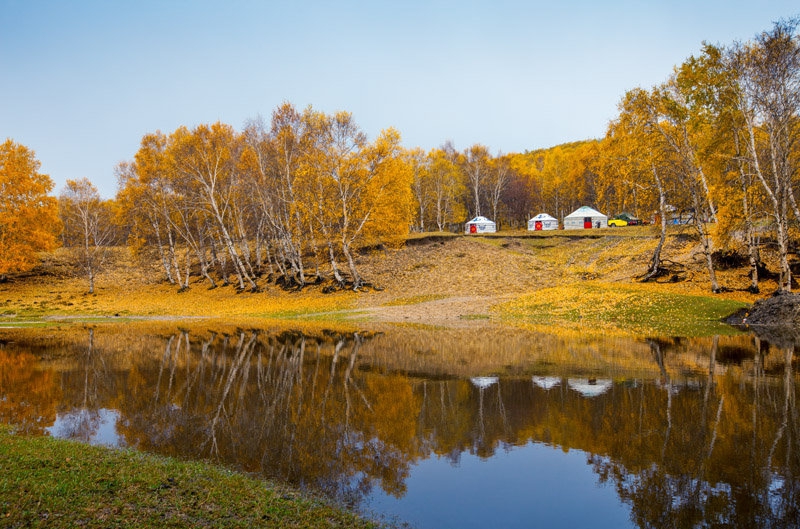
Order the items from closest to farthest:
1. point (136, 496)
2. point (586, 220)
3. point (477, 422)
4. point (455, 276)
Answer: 1. point (136, 496)
2. point (477, 422)
3. point (455, 276)
4. point (586, 220)

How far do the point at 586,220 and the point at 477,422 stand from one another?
78382 mm

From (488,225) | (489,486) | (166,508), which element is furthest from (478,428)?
(488,225)

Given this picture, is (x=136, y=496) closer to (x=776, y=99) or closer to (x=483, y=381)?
(x=483, y=381)

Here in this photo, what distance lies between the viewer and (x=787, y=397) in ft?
42.0

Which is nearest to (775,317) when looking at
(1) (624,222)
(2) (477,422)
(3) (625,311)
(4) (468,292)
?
(3) (625,311)

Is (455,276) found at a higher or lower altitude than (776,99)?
lower

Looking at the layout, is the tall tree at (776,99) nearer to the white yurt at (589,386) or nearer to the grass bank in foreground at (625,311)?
the grass bank in foreground at (625,311)

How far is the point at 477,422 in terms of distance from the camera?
11.8 meters

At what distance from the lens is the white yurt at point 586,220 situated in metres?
82.9

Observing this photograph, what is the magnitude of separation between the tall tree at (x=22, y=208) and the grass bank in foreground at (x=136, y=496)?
52599 mm

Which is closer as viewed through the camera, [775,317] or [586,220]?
[775,317]

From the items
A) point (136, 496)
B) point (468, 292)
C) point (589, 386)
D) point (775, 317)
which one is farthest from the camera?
point (468, 292)

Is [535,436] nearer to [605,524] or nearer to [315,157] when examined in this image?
[605,524]

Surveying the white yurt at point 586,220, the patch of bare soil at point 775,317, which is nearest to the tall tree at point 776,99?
the patch of bare soil at point 775,317
